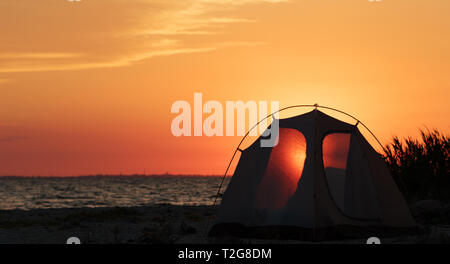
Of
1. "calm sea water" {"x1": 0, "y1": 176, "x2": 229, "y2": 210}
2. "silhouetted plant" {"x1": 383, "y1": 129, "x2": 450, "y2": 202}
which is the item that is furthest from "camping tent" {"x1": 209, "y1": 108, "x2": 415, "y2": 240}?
"calm sea water" {"x1": 0, "y1": 176, "x2": 229, "y2": 210}

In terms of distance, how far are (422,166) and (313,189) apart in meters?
9.56

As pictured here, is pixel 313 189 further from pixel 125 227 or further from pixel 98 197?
pixel 98 197

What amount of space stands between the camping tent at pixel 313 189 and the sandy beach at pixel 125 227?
0.39 metres

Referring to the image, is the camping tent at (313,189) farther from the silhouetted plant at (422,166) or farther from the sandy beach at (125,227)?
the silhouetted plant at (422,166)

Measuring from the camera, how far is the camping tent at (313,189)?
463 inches

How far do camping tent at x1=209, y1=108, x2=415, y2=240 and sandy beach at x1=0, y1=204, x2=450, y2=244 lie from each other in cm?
39

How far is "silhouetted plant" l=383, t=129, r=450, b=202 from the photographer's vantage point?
1962 centimetres

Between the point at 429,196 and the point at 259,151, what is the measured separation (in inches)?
355

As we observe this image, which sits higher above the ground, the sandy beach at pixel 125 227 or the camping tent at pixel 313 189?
the camping tent at pixel 313 189

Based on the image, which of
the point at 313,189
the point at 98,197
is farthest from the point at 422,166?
the point at 98,197

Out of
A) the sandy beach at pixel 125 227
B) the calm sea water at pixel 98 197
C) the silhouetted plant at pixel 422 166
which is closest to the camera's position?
the sandy beach at pixel 125 227

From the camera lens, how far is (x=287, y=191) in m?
12.0

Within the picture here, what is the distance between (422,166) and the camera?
1998 cm

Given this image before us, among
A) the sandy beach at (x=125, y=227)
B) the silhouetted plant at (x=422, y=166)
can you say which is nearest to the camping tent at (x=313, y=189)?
the sandy beach at (x=125, y=227)
